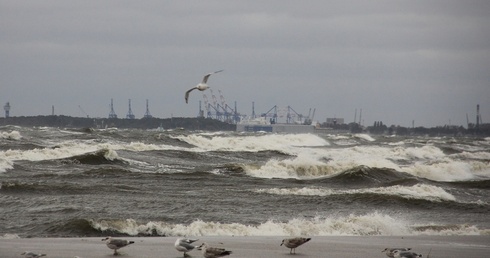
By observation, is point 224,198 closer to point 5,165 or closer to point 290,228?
point 290,228

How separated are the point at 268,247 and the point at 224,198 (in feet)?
31.1

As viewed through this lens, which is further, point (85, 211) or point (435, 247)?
point (85, 211)

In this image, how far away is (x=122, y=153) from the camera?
38812 millimetres

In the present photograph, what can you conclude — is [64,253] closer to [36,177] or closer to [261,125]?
[36,177]

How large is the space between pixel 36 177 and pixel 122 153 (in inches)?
502

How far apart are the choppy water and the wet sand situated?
1.90 m

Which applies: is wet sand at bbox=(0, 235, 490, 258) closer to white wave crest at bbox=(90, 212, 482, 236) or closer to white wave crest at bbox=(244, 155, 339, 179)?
white wave crest at bbox=(90, 212, 482, 236)

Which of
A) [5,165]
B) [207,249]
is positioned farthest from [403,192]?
[207,249]

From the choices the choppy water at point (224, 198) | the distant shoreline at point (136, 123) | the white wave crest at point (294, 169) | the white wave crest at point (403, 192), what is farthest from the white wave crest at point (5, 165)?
the distant shoreline at point (136, 123)

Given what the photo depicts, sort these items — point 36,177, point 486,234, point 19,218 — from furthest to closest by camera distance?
1. point 36,177
2. point 19,218
3. point 486,234

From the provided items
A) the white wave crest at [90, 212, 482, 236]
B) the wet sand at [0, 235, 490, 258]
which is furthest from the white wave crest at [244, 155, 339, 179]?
the wet sand at [0, 235, 490, 258]

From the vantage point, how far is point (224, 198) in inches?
856

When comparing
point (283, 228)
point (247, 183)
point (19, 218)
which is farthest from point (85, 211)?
point (247, 183)

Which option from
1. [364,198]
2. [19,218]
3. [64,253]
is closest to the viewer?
[64,253]
